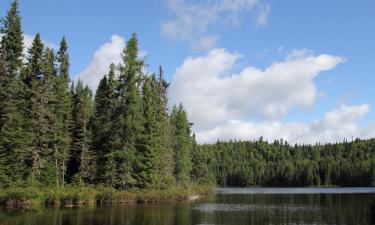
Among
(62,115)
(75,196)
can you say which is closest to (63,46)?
(62,115)

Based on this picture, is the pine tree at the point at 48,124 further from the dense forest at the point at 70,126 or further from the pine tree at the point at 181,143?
the pine tree at the point at 181,143

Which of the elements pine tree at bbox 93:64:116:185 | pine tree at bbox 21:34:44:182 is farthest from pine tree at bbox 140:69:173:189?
pine tree at bbox 21:34:44:182

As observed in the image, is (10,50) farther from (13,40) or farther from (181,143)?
(181,143)

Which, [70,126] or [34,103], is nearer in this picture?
[34,103]

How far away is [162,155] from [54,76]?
70.9 ft

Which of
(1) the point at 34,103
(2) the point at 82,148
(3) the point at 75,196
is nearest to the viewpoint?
(3) the point at 75,196

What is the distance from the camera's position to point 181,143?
9581cm

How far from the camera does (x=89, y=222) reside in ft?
125

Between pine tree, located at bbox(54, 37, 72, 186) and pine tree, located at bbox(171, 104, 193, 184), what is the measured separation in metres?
25.9

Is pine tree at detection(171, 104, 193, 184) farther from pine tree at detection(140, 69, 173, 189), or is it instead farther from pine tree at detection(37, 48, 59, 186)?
pine tree at detection(37, 48, 59, 186)

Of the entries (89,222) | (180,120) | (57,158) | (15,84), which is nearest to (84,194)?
(57,158)

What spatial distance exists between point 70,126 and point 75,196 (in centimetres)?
2172

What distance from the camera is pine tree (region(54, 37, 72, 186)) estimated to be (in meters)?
68.4

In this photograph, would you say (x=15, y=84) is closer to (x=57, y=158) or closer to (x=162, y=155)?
(x=57, y=158)
